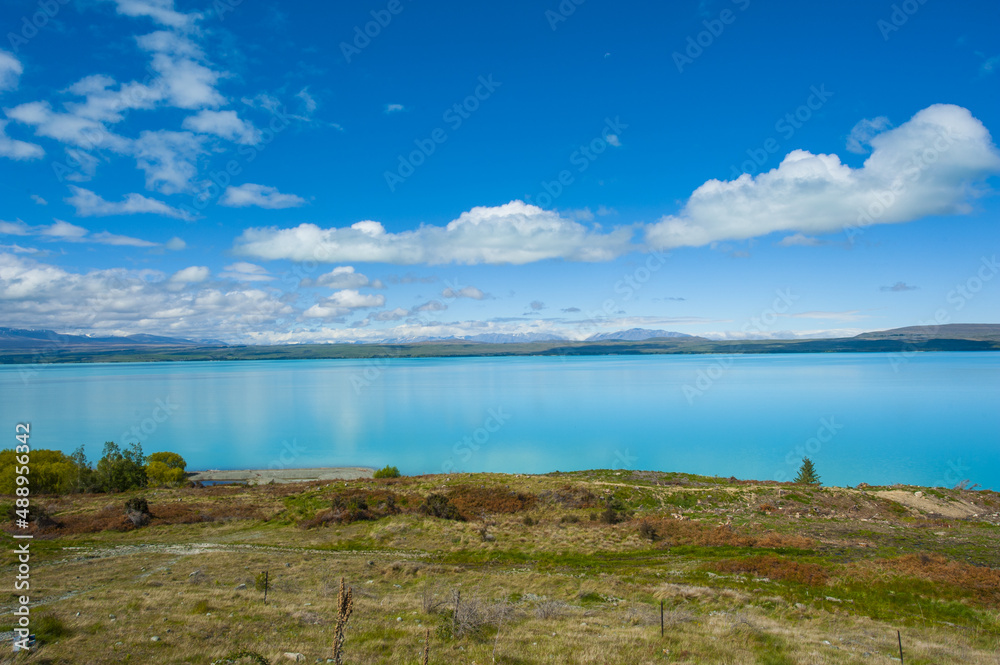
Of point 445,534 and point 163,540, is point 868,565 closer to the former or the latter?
point 445,534

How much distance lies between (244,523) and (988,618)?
31.5 m

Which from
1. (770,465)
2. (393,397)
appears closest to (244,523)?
(770,465)

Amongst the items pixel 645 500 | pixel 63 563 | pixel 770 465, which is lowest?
pixel 770 465

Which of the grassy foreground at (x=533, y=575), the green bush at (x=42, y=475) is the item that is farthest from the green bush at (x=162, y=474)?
the grassy foreground at (x=533, y=575)

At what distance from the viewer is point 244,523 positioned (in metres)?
27.6

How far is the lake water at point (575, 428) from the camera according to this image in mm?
58781

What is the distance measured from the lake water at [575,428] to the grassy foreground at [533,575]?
2554 centimetres

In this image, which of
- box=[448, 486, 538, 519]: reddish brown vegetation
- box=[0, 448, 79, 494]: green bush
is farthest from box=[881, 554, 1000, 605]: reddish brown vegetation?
box=[0, 448, 79, 494]: green bush

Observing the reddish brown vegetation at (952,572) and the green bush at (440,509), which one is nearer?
the reddish brown vegetation at (952,572)

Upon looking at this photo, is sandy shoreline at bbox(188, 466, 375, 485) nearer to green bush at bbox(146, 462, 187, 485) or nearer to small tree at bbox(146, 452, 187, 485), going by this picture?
small tree at bbox(146, 452, 187, 485)

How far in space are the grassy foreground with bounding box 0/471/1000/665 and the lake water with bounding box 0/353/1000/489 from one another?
25540mm

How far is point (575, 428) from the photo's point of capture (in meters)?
81.3

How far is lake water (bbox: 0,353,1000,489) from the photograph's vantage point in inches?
2314

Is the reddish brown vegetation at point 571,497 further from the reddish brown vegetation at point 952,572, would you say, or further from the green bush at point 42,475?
the green bush at point 42,475
